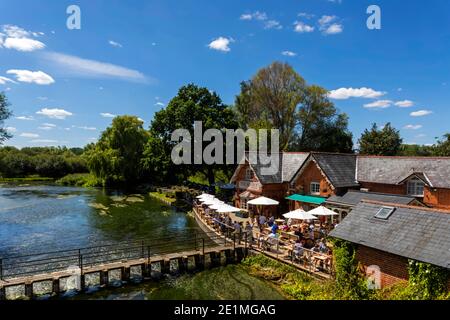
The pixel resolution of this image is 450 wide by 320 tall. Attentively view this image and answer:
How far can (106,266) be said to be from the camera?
58.4 ft

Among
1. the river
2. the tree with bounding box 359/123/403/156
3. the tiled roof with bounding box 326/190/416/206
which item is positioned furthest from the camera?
the tree with bounding box 359/123/403/156

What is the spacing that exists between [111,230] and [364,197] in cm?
2221

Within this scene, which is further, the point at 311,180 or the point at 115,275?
the point at 311,180

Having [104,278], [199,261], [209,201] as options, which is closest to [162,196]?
[209,201]

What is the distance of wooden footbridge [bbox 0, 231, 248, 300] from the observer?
16047 mm

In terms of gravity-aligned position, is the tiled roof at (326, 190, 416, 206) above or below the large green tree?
below

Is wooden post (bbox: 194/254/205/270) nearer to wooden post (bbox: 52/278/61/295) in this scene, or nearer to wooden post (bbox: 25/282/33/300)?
wooden post (bbox: 52/278/61/295)

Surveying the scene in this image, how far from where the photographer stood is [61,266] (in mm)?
20094

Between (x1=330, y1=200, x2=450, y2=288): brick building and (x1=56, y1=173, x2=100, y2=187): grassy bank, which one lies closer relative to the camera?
(x1=330, y1=200, x2=450, y2=288): brick building

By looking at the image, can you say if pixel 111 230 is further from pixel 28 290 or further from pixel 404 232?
pixel 404 232

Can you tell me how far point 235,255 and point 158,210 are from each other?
801 inches

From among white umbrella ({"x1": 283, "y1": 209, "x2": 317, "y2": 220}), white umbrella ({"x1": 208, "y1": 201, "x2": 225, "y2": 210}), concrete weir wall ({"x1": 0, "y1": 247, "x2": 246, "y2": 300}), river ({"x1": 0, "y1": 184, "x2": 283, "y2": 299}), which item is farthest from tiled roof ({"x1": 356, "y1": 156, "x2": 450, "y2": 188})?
river ({"x1": 0, "y1": 184, "x2": 283, "y2": 299})

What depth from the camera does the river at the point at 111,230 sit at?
55.6 ft

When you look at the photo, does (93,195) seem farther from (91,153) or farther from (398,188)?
(398,188)
